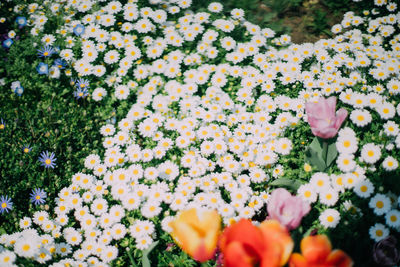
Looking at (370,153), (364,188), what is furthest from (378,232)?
(370,153)

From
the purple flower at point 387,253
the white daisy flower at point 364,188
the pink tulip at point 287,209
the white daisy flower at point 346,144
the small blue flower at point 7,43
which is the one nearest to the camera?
the pink tulip at point 287,209

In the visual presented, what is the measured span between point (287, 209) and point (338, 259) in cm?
32

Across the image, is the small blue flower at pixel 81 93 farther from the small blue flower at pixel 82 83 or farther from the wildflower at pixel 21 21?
the wildflower at pixel 21 21

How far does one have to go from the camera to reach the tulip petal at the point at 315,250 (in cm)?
103

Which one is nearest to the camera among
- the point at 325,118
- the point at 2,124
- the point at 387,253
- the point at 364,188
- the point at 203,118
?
the point at 387,253

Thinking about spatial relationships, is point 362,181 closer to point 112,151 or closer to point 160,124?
point 160,124

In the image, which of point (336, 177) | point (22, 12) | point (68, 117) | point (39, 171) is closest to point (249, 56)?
point (336, 177)

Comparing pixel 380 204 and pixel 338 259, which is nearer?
pixel 338 259

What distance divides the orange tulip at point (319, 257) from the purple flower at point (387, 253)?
2.22ft

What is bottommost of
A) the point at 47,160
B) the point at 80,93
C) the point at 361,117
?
the point at 47,160

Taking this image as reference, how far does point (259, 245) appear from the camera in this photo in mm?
1022

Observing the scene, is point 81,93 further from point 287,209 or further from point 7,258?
point 287,209

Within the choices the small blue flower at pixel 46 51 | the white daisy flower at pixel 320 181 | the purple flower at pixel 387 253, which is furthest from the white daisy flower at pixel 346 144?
the small blue flower at pixel 46 51

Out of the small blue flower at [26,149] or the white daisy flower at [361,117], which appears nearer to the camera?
the white daisy flower at [361,117]
